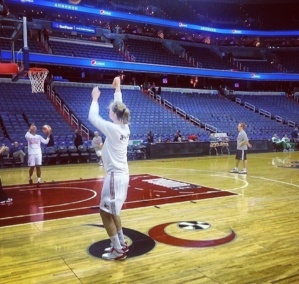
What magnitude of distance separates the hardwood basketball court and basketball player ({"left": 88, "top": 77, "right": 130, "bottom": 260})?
0.46 metres

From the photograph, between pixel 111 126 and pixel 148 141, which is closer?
pixel 111 126

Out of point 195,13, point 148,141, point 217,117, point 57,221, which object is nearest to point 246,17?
point 195,13

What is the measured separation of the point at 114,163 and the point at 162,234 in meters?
1.74

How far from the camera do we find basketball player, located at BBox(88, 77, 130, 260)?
3977 millimetres

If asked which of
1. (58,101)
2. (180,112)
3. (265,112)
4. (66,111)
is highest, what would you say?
(58,101)

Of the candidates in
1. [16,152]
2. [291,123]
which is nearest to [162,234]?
[16,152]

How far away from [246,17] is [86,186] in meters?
35.4

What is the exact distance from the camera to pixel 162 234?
204 inches

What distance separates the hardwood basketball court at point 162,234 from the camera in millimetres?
3771

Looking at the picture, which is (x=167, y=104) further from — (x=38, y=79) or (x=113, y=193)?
(x=113, y=193)

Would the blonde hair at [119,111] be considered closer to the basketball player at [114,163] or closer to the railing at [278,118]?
the basketball player at [114,163]

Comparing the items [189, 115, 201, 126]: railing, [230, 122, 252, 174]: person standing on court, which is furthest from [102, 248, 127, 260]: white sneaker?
[189, 115, 201, 126]: railing

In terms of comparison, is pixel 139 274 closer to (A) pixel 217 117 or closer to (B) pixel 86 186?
(B) pixel 86 186

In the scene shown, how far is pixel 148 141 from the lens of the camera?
1862cm
